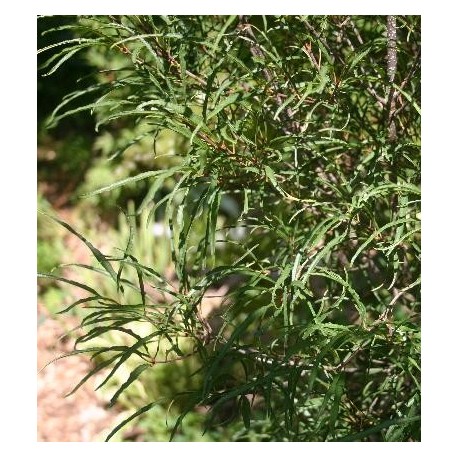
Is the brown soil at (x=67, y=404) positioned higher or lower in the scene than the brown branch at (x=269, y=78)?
lower

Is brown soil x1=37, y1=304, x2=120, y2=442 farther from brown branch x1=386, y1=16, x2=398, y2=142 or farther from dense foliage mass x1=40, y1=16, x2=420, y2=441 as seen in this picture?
brown branch x1=386, y1=16, x2=398, y2=142

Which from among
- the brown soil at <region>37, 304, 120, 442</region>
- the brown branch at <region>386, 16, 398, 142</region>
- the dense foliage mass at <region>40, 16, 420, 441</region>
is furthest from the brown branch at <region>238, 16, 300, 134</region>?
the brown soil at <region>37, 304, 120, 442</region>

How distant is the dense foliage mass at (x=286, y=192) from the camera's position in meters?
1.15

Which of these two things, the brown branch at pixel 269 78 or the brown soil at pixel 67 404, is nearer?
the brown branch at pixel 269 78

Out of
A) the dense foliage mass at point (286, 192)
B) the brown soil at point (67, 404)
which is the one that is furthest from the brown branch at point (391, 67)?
the brown soil at point (67, 404)

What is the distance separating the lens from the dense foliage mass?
1.15 m

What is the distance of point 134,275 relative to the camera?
277 centimetres

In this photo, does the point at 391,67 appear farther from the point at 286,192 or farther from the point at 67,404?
the point at 67,404

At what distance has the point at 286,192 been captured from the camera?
142 centimetres

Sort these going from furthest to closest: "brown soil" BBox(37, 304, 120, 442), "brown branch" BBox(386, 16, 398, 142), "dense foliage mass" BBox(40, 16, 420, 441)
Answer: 1. "brown soil" BBox(37, 304, 120, 442)
2. "brown branch" BBox(386, 16, 398, 142)
3. "dense foliage mass" BBox(40, 16, 420, 441)

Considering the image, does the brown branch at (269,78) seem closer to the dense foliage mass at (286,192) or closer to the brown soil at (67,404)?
the dense foliage mass at (286,192)

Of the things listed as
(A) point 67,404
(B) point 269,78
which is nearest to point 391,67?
(B) point 269,78

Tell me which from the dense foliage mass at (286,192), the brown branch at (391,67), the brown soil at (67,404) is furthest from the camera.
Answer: the brown soil at (67,404)
